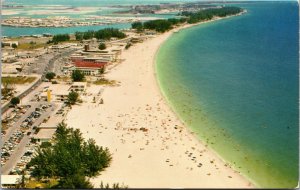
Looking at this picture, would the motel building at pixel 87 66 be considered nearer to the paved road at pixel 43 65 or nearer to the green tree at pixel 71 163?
the paved road at pixel 43 65

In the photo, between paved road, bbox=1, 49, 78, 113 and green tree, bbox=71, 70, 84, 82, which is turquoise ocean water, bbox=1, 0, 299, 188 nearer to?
green tree, bbox=71, 70, 84, 82

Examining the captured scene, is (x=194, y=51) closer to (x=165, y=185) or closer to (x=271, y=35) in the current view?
(x=271, y=35)

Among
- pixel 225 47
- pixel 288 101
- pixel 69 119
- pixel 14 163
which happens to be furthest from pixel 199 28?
pixel 14 163

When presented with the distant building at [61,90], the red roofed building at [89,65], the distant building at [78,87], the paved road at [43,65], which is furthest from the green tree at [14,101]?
the red roofed building at [89,65]

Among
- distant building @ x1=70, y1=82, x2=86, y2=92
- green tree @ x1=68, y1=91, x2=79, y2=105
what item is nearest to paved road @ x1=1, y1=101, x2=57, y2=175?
green tree @ x1=68, y1=91, x2=79, y2=105

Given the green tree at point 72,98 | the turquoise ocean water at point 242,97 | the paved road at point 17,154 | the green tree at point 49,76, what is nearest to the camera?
the paved road at point 17,154
